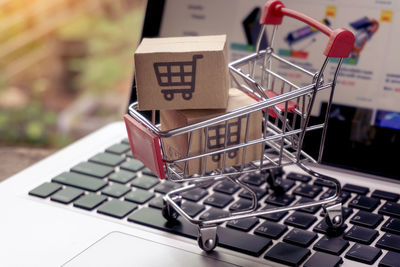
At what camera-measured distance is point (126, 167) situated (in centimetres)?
94

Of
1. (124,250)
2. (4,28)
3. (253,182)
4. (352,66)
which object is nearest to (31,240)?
(124,250)

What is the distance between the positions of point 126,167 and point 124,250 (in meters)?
0.24

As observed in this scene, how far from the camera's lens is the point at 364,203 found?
795 mm

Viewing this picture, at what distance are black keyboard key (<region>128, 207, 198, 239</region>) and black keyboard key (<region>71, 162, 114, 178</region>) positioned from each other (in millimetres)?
142

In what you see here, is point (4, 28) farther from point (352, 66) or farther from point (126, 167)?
point (352, 66)

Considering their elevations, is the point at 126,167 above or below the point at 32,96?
above

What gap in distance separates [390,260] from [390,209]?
134 millimetres

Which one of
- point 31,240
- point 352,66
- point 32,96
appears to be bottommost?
point 32,96

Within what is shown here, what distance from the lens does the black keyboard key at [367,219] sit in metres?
0.74

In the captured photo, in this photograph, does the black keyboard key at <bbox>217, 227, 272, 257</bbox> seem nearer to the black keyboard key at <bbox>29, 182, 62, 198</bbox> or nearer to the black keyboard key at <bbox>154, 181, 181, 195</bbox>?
the black keyboard key at <bbox>154, 181, 181, 195</bbox>

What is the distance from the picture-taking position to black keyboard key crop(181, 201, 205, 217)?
31.2 inches

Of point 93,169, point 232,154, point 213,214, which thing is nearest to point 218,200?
point 213,214

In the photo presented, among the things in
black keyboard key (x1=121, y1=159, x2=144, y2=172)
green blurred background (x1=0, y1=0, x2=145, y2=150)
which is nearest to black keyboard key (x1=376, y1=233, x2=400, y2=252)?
black keyboard key (x1=121, y1=159, x2=144, y2=172)

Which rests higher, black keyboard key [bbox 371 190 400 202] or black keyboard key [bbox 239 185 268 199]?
black keyboard key [bbox 371 190 400 202]
